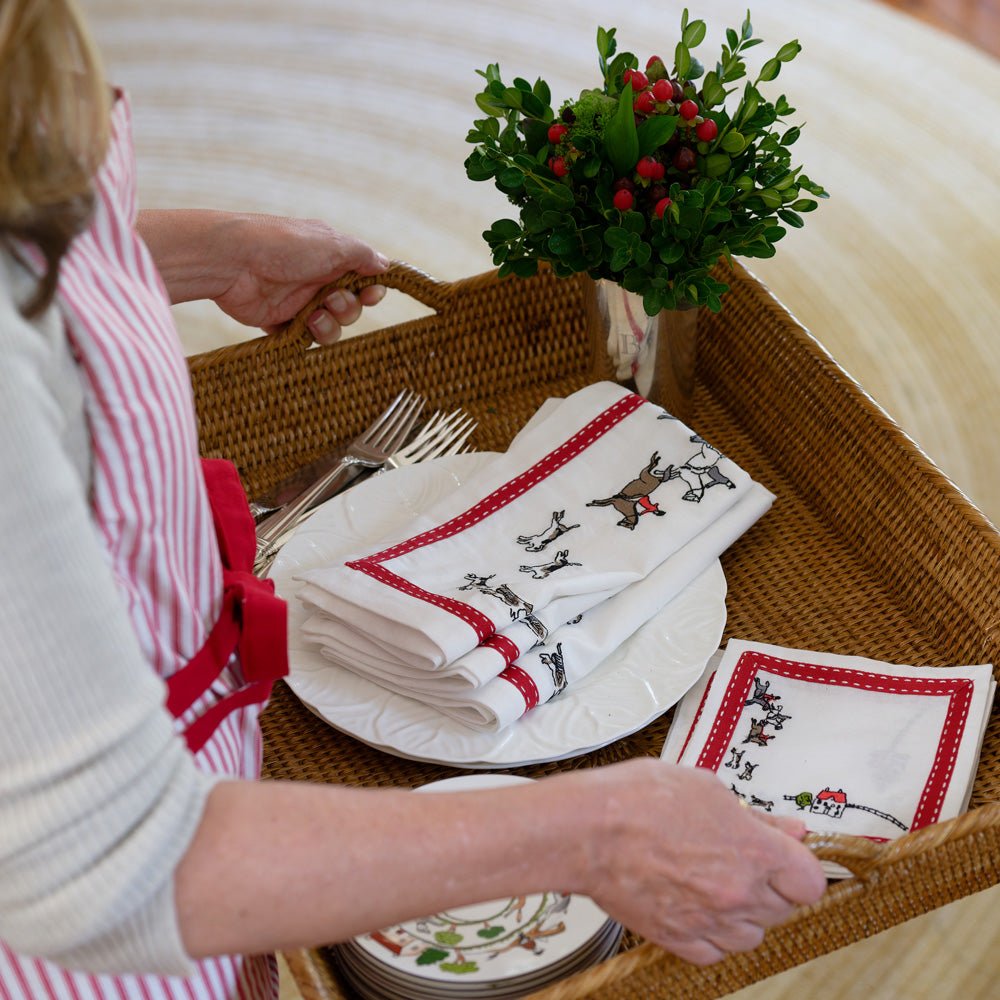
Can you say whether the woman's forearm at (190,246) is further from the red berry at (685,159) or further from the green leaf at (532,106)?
the red berry at (685,159)

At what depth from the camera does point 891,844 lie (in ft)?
2.89

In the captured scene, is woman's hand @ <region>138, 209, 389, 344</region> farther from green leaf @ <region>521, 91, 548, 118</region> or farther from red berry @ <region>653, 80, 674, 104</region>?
red berry @ <region>653, 80, 674, 104</region>

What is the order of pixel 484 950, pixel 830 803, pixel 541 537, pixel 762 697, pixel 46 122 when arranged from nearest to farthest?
pixel 46 122 < pixel 484 950 < pixel 830 803 < pixel 762 697 < pixel 541 537

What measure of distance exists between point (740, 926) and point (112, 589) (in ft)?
1.45

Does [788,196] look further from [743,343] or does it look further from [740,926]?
[740,926]

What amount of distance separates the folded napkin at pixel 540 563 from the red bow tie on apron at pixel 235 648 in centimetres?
18

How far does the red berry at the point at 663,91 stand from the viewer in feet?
3.96

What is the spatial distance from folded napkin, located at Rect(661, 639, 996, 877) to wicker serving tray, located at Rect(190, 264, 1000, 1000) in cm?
3

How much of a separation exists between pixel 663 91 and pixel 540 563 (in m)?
0.45

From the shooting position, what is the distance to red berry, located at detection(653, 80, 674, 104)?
1206 millimetres

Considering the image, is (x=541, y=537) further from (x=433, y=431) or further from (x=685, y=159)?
(x=685, y=159)

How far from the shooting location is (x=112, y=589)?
2.09 ft

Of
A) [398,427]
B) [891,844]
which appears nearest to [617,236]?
[398,427]

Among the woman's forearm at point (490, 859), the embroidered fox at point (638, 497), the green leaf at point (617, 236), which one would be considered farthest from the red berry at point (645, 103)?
the woman's forearm at point (490, 859)
